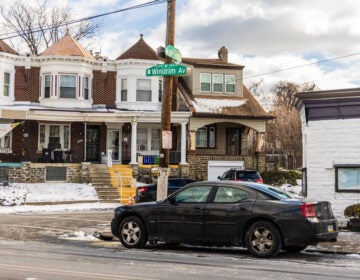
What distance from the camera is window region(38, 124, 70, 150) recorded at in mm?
35719

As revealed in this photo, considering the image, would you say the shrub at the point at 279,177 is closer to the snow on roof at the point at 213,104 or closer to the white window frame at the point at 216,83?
the snow on roof at the point at 213,104

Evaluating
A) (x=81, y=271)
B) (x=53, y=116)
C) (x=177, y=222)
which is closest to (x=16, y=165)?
(x=53, y=116)

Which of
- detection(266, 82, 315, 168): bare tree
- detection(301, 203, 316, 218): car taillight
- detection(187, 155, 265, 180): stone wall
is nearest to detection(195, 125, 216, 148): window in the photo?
detection(187, 155, 265, 180): stone wall

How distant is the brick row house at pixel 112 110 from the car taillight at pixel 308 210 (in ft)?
75.7

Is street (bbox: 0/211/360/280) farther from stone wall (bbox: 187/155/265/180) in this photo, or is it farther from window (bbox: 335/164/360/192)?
stone wall (bbox: 187/155/265/180)

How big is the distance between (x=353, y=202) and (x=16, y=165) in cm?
2067

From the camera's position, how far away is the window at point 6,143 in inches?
1363

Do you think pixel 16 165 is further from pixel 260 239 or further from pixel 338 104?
pixel 260 239

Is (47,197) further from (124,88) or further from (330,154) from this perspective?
(330,154)

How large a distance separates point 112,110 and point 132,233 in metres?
23.0

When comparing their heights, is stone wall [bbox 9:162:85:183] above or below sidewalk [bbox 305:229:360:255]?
above

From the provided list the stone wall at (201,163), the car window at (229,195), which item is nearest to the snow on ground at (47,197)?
the stone wall at (201,163)

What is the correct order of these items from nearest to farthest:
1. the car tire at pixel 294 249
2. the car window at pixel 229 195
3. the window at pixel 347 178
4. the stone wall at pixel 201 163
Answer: the car window at pixel 229 195 < the car tire at pixel 294 249 < the window at pixel 347 178 < the stone wall at pixel 201 163

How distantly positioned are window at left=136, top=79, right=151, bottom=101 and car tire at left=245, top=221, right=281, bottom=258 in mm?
25550
